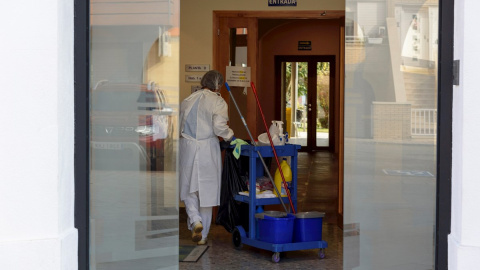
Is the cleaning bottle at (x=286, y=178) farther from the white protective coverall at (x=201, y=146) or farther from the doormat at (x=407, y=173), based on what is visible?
the doormat at (x=407, y=173)

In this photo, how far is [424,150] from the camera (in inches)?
168

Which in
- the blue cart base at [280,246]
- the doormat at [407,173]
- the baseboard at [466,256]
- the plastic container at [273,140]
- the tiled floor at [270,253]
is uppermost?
the plastic container at [273,140]

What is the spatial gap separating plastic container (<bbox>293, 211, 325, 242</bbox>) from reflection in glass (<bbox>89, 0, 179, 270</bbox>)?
7.16ft

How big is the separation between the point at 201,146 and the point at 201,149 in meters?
0.03

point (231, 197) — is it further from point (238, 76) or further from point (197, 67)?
point (238, 76)

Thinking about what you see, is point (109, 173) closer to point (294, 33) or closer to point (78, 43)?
point (78, 43)

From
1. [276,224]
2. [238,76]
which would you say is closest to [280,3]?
[238,76]

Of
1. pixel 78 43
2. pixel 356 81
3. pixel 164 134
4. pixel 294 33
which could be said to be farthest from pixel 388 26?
pixel 294 33

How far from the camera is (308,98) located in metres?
19.9

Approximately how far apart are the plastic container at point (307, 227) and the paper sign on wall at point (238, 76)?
2643 millimetres

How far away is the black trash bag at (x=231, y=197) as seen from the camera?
706 cm

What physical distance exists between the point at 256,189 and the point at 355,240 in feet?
8.30

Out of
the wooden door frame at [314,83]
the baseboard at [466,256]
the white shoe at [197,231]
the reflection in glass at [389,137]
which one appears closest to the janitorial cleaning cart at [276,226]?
the white shoe at [197,231]

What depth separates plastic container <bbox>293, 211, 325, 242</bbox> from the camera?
21.1ft
